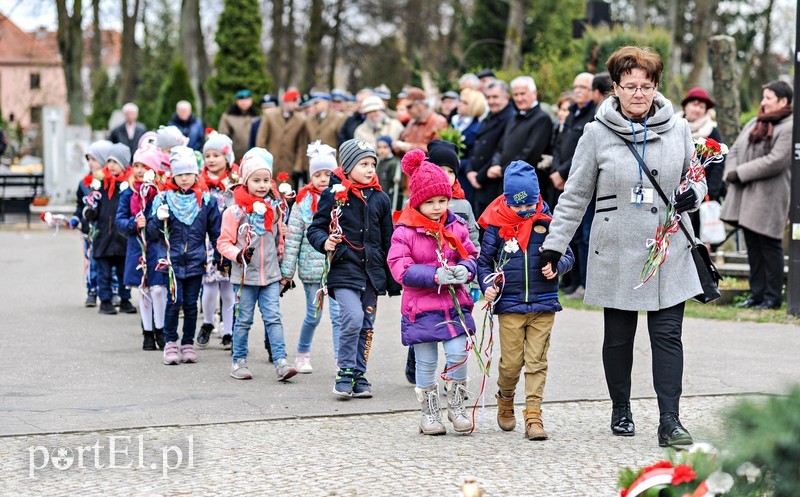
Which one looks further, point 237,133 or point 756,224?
point 237,133

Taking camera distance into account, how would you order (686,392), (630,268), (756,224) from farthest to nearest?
(756,224) < (686,392) < (630,268)

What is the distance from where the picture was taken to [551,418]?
7.03m

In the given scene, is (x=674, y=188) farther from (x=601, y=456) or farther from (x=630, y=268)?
(x=601, y=456)

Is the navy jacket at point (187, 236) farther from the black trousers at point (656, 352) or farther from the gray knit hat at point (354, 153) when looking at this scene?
the black trousers at point (656, 352)

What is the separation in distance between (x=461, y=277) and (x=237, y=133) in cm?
1234

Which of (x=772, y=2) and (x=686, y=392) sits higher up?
(x=772, y=2)

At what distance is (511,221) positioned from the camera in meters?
6.66

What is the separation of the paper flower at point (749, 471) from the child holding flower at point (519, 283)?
3167mm

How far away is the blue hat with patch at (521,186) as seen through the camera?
6.60m

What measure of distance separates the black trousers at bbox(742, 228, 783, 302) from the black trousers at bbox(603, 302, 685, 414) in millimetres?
5258

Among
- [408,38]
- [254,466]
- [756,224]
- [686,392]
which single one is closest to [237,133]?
[756,224]

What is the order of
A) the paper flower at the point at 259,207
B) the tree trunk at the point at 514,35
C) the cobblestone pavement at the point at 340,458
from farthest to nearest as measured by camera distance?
the tree trunk at the point at 514,35 → the paper flower at the point at 259,207 → the cobblestone pavement at the point at 340,458

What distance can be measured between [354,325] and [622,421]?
194 centimetres

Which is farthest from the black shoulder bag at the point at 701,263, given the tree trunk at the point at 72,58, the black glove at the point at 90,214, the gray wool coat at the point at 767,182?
the tree trunk at the point at 72,58
